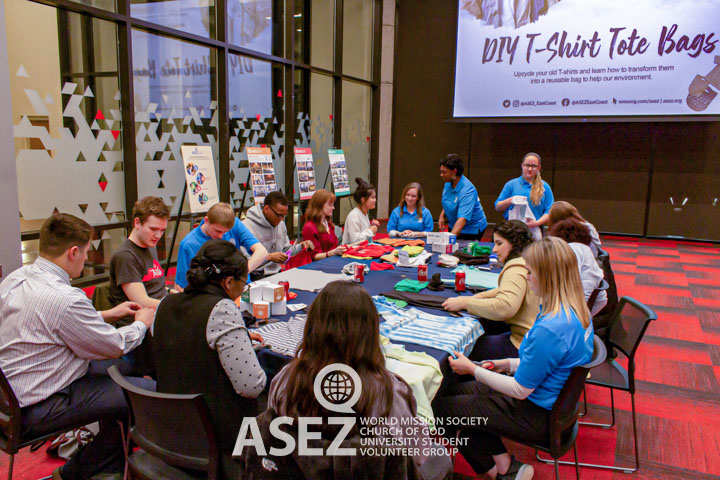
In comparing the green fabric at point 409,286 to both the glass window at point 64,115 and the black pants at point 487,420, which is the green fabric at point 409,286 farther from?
the glass window at point 64,115

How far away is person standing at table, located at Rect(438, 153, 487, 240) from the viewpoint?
532 cm

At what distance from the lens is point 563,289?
6.61 feet

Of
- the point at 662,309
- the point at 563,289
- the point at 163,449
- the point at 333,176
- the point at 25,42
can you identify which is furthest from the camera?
the point at 333,176

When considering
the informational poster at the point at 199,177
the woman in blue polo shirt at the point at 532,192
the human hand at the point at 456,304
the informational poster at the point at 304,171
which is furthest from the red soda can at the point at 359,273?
the informational poster at the point at 304,171

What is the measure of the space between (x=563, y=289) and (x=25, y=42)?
16.1 ft

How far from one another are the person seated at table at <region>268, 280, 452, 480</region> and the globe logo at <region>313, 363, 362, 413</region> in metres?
0.01

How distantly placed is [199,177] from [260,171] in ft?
3.55

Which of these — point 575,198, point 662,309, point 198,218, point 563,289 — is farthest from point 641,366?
point 575,198

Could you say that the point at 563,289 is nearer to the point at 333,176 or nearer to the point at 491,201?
the point at 333,176

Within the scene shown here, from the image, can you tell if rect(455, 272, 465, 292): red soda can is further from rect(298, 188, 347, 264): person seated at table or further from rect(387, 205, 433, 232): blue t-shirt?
rect(387, 205, 433, 232): blue t-shirt

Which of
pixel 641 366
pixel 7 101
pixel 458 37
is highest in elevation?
pixel 458 37

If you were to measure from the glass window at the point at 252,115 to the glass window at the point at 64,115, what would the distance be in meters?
1.71

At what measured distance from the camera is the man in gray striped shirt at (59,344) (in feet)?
6.17

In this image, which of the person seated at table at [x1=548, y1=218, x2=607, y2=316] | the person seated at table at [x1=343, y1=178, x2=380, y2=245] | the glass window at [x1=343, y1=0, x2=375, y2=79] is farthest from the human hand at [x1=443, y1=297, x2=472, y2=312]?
the glass window at [x1=343, y1=0, x2=375, y2=79]
